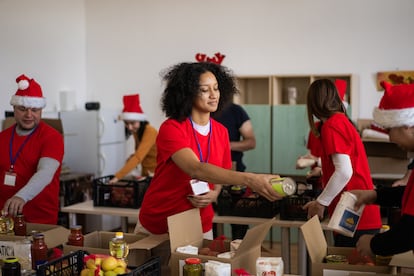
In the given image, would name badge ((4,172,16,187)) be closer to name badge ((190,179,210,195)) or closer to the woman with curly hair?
the woman with curly hair

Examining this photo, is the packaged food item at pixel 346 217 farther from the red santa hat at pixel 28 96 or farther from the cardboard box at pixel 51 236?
the red santa hat at pixel 28 96

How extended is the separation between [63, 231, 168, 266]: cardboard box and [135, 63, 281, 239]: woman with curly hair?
13cm

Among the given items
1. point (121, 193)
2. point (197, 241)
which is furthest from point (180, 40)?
point (197, 241)

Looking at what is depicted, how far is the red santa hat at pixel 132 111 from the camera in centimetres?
561

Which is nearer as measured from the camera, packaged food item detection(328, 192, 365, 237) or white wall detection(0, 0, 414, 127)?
packaged food item detection(328, 192, 365, 237)

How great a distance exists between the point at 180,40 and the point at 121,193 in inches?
128

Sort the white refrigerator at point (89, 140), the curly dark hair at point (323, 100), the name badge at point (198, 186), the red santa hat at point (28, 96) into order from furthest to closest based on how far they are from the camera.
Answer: the white refrigerator at point (89, 140), the red santa hat at point (28, 96), the curly dark hair at point (323, 100), the name badge at point (198, 186)

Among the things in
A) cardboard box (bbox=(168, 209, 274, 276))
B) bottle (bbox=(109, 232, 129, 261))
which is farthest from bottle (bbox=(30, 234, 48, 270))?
cardboard box (bbox=(168, 209, 274, 276))

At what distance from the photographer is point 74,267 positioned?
229cm

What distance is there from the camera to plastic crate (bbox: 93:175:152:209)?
4227 mm

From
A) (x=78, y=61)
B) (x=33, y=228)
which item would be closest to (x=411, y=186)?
(x=33, y=228)

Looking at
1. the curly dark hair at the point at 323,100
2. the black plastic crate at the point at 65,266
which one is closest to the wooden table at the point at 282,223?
the curly dark hair at the point at 323,100

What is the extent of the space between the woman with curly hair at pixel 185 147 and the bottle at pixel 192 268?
0.46 m

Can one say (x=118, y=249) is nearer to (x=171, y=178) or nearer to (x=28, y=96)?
(x=171, y=178)
